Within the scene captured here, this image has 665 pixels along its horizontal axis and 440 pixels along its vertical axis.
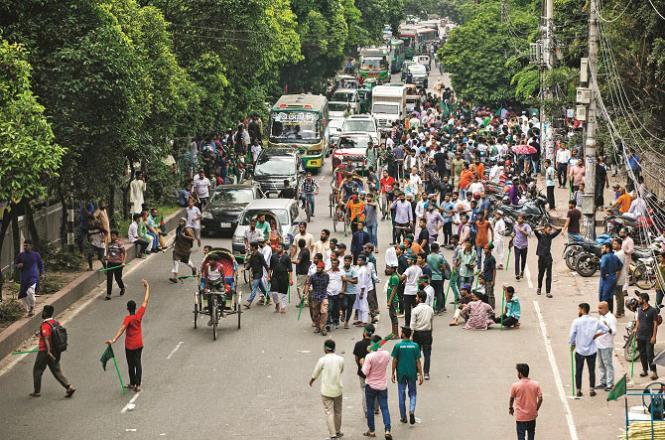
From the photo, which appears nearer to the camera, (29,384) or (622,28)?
(29,384)

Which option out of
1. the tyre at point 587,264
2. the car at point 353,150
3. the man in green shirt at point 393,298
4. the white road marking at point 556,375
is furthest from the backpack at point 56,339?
the car at point 353,150

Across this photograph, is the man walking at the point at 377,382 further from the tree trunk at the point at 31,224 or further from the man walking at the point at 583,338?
the tree trunk at the point at 31,224

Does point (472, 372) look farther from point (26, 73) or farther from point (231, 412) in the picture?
point (26, 73)

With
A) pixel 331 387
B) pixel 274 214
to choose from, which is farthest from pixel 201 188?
pixel 331 387

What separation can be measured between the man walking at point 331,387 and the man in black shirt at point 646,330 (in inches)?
220

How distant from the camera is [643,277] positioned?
2731 centimetres

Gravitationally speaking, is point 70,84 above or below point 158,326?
above

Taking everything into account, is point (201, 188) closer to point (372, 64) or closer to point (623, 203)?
point (623, 203)

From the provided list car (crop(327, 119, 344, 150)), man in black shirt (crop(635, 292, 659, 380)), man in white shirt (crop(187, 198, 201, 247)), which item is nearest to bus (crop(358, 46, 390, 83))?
car (crop(327, 119, 344, 150))

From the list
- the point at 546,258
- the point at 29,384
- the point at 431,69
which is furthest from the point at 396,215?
the point at 431,69

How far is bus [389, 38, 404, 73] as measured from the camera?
105 meters

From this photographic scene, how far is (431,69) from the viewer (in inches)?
4857

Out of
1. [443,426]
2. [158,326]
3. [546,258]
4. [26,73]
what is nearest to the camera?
[443,426]

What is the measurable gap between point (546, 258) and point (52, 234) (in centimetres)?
1214
